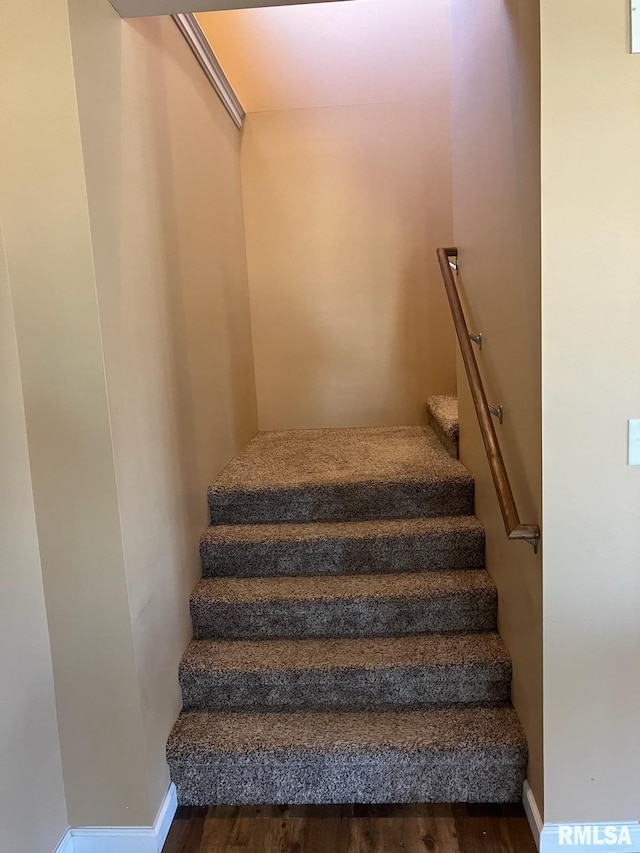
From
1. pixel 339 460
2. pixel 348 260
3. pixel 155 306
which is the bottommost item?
pixel 339 460

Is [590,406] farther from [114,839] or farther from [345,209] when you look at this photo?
[345,209]

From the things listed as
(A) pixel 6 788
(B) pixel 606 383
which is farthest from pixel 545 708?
(A) pixel 6 788

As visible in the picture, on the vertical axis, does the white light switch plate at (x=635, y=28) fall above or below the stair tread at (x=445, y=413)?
above

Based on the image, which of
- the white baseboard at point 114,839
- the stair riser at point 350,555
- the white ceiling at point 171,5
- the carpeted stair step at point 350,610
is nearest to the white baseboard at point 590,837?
the carpeted stair step at point 350,610

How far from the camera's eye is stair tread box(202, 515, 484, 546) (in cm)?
244

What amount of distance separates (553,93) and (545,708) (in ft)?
5.05

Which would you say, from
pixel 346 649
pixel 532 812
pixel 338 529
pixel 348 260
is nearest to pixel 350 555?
pixel 338 529

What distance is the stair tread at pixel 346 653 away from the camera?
6.79 ft

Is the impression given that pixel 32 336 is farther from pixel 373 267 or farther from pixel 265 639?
pixel 373 267

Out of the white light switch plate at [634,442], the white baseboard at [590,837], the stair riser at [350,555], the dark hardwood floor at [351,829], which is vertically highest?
the white light switch plate at [634,442]

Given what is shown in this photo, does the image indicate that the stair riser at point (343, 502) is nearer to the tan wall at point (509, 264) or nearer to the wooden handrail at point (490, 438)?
the tan wall at point (509, 264)

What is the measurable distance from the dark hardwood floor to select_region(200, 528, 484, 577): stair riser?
813 mm

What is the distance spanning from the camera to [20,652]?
1.56 meters

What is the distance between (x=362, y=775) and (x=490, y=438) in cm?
109
